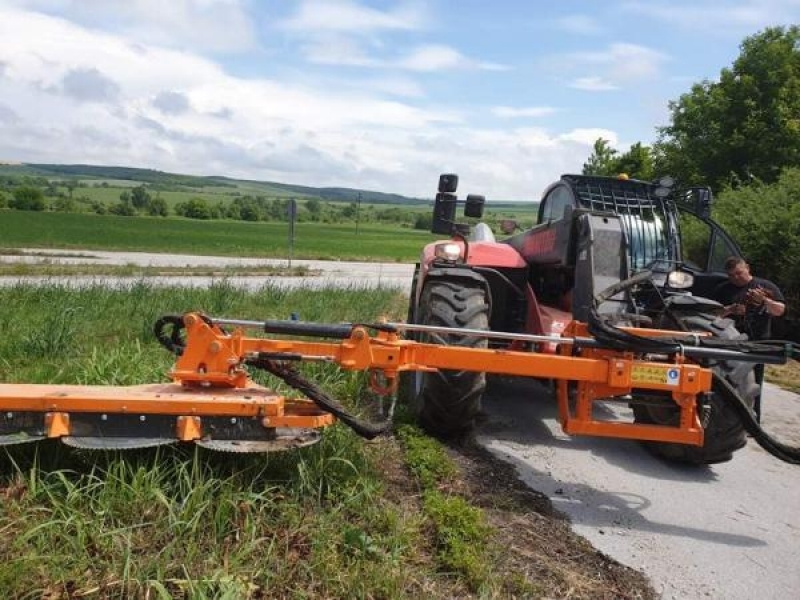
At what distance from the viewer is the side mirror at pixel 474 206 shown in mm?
5562

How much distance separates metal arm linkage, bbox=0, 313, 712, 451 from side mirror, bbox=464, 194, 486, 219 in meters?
1.81

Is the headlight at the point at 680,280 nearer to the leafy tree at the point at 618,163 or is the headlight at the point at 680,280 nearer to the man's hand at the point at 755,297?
the man's hand at the point at 755,297

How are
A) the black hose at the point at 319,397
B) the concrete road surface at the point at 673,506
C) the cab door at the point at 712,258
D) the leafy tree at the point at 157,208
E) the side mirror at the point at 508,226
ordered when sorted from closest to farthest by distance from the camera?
the concrete road surface at the point at 673,506, the black hose at the point at 319,397, the cab door at the point at 712,258, the side mirror at the point at 508,226, the leafy tree at the point at 157,208

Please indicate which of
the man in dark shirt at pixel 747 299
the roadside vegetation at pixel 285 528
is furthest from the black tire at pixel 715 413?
the man in dark shirt at pixel 747 299

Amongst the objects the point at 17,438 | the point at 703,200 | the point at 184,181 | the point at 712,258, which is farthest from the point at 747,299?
the point at 184,181

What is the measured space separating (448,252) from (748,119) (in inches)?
676

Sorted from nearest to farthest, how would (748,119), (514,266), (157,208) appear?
(514,266)
(748,119)
(157,208)

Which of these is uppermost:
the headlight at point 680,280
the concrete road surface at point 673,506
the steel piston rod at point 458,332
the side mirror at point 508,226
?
the side mirror at point 508,226

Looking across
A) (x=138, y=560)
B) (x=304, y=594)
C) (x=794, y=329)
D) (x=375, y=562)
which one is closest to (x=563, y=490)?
(x=375, y=562)

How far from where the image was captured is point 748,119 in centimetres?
1911

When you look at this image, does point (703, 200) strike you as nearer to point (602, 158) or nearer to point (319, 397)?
point (319, 397)

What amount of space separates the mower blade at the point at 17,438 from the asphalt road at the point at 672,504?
2.81 m

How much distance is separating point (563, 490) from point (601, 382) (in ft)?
2.96

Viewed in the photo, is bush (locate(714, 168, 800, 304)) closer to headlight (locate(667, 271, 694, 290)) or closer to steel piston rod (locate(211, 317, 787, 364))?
headlight (locate(667, 271, 694, 290))
